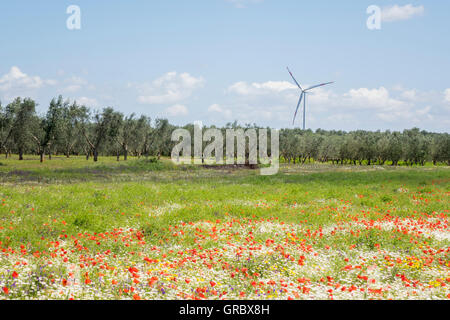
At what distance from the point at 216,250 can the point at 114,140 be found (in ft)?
296

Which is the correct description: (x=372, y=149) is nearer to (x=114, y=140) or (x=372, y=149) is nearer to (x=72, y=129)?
(x=114, y=140)

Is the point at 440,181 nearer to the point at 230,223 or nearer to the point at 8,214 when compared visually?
the point at 230,223

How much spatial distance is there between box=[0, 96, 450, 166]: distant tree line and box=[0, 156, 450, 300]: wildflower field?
63.7 m

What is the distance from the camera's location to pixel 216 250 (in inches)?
438

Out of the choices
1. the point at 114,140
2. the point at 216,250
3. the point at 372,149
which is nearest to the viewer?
the point at 216,250

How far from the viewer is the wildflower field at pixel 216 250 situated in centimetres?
805

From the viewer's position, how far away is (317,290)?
8156mm

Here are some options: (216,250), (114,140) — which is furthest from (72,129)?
(216,250)

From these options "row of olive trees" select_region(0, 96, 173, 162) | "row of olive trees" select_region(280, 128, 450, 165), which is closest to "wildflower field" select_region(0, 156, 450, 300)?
"row of olive trees" select_region(0, 96, 173, 162)

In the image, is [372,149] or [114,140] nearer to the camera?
[114,140]

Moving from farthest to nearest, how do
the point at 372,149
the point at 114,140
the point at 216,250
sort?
the point at 372,149, the point at 114,140, the point at 216,250

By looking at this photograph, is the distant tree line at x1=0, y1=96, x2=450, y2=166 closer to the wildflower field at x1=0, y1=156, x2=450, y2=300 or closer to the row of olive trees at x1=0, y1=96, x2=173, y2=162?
the row of olive trees at x1=0, y1=96, x2=173, y2=162

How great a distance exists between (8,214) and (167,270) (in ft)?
33.0
